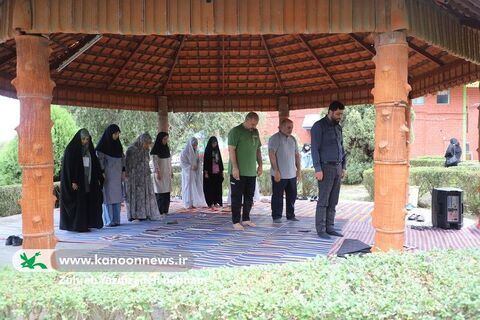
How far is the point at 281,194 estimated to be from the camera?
7609 millimetres

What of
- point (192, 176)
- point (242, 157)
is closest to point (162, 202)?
point (192, 176)

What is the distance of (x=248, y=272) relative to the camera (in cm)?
300

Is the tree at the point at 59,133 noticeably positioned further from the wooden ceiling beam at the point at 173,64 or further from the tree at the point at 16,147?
the wooden ceiling beam at the point at 173,64

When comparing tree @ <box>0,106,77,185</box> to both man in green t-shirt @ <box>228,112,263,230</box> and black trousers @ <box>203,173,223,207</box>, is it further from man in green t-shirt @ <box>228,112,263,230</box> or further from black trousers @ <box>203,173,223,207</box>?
man in green t-shirt @ <box>228,112,263,230</box>

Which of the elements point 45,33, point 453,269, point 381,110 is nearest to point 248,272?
point 453,269

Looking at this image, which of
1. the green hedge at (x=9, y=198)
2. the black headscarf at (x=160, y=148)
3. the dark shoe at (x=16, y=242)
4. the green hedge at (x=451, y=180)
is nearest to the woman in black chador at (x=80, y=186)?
the dark shoe at (x=16, y=242)

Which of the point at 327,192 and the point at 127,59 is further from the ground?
the point at 127,59

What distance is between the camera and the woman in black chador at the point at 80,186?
6.90 meters

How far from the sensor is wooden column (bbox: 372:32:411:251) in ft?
14.0

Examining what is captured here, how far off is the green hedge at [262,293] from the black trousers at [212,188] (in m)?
6.43

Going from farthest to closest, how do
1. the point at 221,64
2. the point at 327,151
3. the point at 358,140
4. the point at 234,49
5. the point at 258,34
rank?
1. the point at 358,140
2. the point at 221,64
3. the point at 234,49
4. the point at 327,151
5. the point at 258,34

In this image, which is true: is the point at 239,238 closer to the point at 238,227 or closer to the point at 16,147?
the point at 238,227

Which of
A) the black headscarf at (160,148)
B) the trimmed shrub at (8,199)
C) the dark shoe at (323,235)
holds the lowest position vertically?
the dark shoe at (323,235)

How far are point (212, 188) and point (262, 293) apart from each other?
23.1 feet
